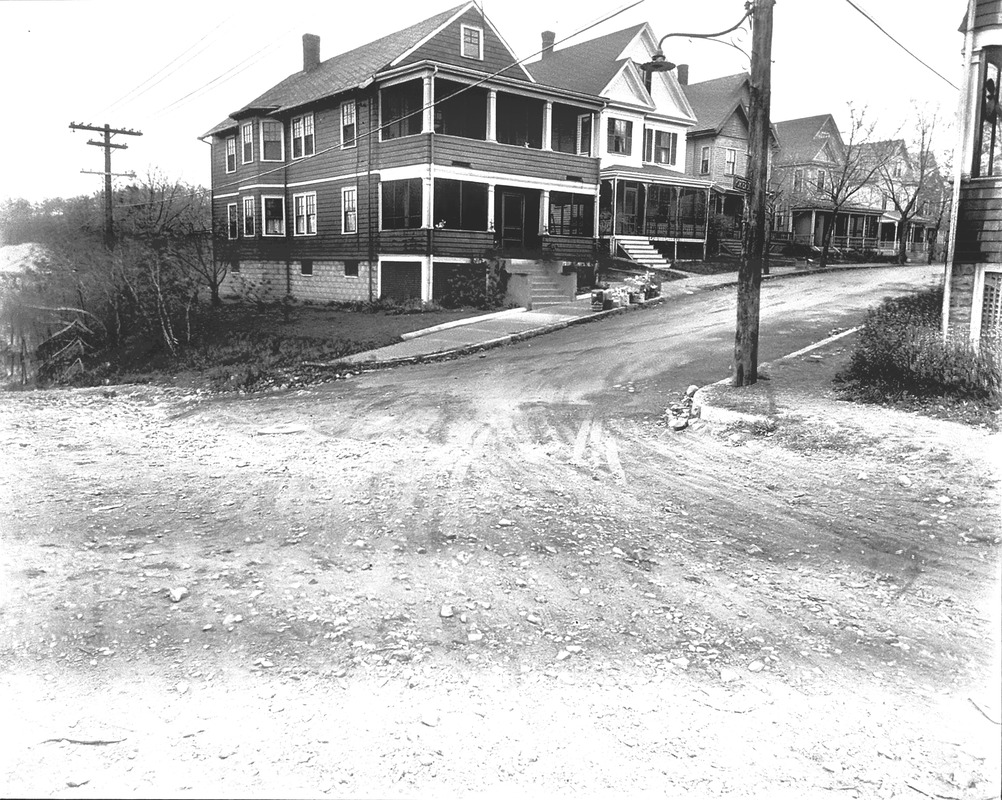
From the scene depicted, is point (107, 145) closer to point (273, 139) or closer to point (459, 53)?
point (273, 139)

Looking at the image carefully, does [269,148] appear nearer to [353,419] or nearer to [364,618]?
[353,419]

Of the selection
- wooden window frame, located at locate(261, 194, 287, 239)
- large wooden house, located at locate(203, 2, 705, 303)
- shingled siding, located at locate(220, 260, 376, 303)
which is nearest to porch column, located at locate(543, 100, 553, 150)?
large wooden house, located at locate(203, 2, 705, 303)

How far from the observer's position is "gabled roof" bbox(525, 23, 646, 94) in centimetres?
3444

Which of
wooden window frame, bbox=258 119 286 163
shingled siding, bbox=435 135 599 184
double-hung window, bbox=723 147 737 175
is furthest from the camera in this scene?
double-hung window, bbox=723 147 737 175

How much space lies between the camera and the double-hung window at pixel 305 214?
31487 mm

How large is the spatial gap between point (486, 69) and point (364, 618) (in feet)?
84.6

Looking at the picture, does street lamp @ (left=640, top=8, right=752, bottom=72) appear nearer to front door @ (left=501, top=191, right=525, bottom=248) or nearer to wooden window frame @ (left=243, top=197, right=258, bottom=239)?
front door @ (left=501, top=191, right=525, bottom=248)

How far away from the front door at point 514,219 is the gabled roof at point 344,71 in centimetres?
639

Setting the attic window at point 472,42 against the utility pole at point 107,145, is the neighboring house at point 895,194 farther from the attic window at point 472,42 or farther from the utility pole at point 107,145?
the utility pole at point 107,145

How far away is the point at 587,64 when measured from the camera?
36156 millimetres

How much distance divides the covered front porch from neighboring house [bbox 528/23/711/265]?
5cm

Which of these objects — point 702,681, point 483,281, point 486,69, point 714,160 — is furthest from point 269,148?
point 702,681

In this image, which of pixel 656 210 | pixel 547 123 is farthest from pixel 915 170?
pixel 547 123

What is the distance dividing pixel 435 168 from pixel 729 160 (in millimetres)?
23892
